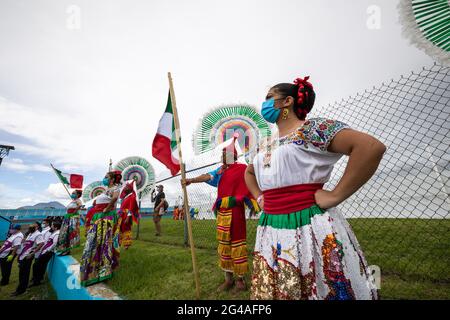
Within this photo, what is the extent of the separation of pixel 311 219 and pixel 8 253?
11.7m

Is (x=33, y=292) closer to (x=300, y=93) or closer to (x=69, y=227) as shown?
(x=69, y=227)

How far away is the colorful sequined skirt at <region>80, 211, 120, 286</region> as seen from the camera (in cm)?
395

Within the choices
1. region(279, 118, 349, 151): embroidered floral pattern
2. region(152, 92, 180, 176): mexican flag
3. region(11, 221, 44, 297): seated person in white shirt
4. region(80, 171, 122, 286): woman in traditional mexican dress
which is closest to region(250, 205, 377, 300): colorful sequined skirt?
region(279, 118, 349, 151): embroidered floral pattern

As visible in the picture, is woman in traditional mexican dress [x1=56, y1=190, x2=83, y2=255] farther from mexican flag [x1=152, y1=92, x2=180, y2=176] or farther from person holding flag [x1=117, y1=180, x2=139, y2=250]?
mexican flag [x1=152, y1=92, x2=180, y2=176]

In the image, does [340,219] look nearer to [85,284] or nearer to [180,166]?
[180,166]

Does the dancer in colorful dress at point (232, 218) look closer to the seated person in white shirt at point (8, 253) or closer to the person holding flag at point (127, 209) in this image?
the person holding flag at point (127, 209)

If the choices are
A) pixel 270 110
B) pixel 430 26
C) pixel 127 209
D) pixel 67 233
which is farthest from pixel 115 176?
pixel 67 233

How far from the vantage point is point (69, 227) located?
27.2 feet

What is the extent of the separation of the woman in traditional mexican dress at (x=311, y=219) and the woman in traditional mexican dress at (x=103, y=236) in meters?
3.92

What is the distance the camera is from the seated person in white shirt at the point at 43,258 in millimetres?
7457

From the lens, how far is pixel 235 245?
121 inches

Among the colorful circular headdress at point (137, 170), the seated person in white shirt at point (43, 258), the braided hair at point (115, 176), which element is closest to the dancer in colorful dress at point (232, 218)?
the braided hair at point (115, 176)
